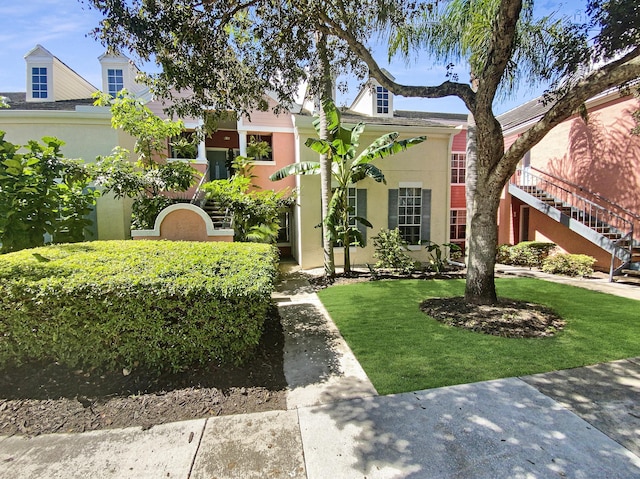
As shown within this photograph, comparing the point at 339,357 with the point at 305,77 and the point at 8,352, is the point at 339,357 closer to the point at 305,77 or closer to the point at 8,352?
the point at 8,352

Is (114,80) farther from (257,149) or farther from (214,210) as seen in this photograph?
(214,210)

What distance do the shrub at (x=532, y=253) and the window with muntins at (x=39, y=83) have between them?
70.3 feet

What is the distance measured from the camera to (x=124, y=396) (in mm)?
3453

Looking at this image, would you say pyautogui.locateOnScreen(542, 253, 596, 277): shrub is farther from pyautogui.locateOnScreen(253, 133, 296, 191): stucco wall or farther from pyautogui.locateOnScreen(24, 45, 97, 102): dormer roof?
pyautogui.locateOnScreen(24, 45, 97, 102): dormer roof

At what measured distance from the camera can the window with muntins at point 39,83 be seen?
44.3 ft

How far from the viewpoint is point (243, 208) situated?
33.8ft

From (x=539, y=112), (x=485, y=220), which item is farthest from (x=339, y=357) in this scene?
(x=539, y=112)

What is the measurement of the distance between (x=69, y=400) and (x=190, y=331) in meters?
1.36

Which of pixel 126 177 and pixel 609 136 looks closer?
pixel 126 177

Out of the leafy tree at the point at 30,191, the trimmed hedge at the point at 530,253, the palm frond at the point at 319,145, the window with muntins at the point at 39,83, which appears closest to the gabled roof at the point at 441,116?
the trimmed hedge at the point at 530,253

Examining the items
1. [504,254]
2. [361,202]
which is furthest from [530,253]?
[361,202]

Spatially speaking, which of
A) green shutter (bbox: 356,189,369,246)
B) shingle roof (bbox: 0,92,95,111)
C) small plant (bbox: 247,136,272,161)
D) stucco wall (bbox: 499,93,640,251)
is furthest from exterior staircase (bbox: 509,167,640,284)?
shingle roof (bbox: 0,92,95,111)

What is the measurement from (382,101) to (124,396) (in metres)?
15.3

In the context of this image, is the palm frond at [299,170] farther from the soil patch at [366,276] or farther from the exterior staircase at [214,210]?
the soil patch at [366,276]
